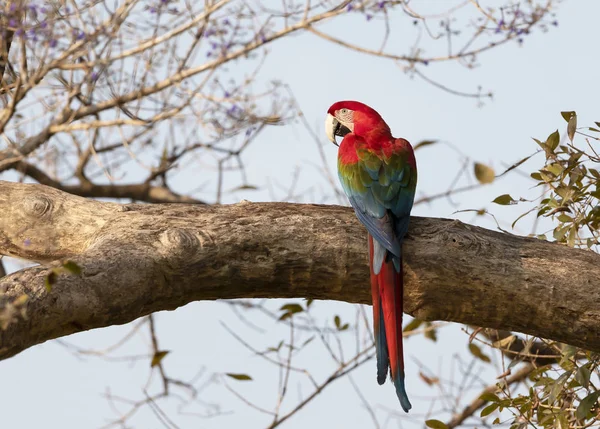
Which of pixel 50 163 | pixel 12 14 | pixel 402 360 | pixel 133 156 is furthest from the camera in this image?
pixel 50 163

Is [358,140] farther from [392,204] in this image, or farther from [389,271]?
[389,271]

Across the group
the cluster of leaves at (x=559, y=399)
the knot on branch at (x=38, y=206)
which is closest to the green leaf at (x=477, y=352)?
the cluster of leaves at (x=559, y=399)

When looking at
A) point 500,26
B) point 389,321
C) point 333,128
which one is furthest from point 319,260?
point 500,26

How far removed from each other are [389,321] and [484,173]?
3.05ft

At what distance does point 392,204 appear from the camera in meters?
2.69

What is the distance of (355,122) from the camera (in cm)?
341

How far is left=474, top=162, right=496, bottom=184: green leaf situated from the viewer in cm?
312

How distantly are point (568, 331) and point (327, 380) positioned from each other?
1719 millimetres

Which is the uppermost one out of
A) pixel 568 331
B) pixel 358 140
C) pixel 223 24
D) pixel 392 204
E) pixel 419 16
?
pixel 419 16

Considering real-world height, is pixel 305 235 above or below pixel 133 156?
below

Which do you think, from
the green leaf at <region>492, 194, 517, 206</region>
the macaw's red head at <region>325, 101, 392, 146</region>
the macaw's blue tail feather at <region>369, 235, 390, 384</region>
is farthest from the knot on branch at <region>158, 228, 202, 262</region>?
the green leaf at <region>492, 194, 517, 206</region>

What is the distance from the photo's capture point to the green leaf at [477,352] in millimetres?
4004

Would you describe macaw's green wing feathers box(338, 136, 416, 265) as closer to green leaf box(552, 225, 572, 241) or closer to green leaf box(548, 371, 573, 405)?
green leaf box(552, 225, 572, 241)

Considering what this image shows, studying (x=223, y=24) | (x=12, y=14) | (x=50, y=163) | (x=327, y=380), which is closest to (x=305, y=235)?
(x=327, y=380)
